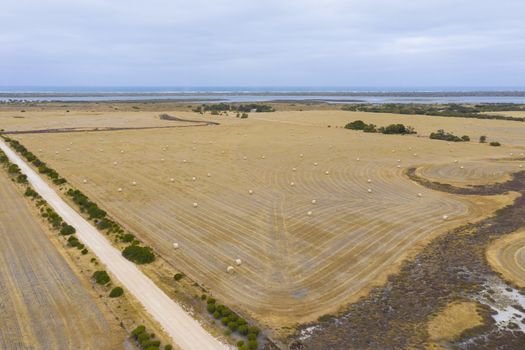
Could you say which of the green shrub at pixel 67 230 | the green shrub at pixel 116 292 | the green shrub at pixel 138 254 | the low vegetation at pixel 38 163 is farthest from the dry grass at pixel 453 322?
the low vegetation at pixel 38 163

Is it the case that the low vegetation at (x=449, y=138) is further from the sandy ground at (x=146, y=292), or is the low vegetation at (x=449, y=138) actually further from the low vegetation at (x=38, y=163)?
the sandy ground at (x=146, y=292)

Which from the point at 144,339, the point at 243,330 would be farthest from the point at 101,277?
the point at 243,330

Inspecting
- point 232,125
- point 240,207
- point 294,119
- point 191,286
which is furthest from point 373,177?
point 294,119

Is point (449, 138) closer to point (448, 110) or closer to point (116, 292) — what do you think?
point (116, 292)

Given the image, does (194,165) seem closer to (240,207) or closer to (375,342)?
(240,207)

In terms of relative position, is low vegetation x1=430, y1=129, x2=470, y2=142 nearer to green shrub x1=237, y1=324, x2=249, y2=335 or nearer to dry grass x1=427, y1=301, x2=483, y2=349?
dry grass x1=427, y1=301, x2=483, y2=349
